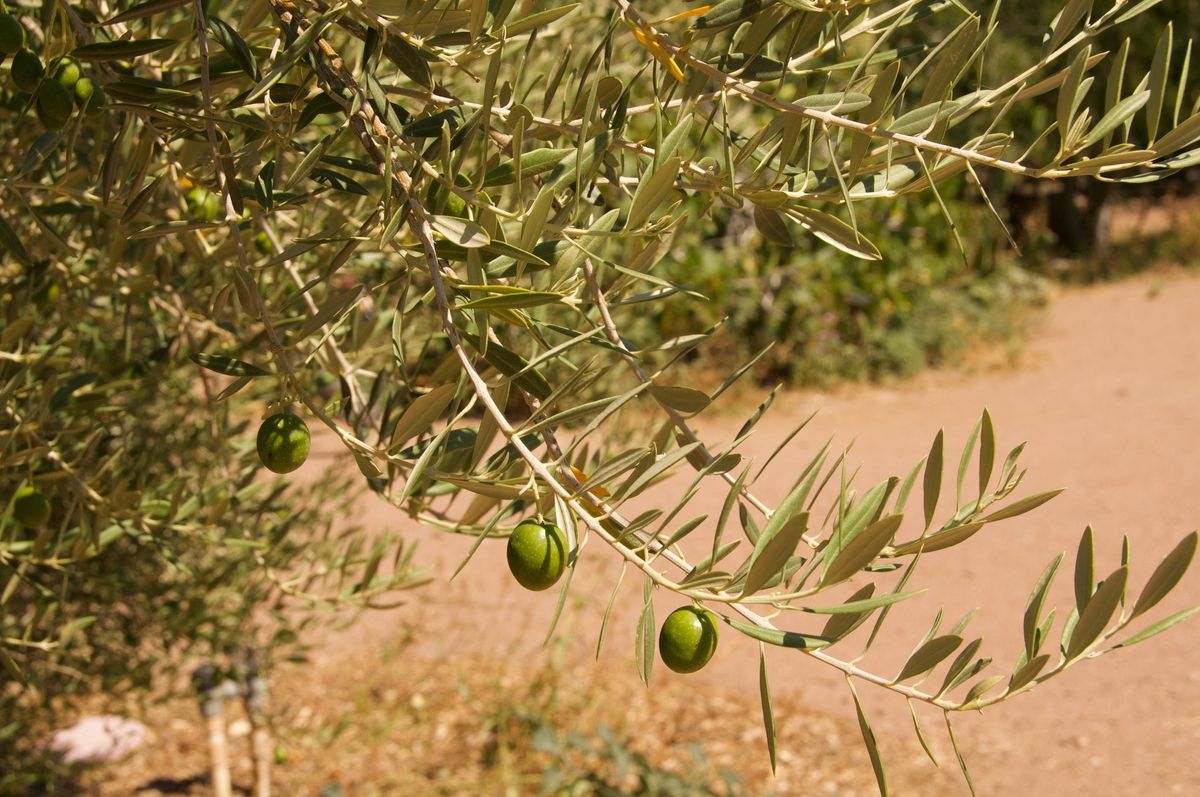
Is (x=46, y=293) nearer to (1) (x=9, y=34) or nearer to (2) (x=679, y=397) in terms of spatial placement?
(1) (x=9, y=34)

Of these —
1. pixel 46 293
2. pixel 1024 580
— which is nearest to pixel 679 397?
pixel 46 293

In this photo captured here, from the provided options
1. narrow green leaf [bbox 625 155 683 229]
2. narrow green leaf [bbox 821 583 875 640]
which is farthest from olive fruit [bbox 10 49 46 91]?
narrow green leaf [bbox 821 583 875 640]

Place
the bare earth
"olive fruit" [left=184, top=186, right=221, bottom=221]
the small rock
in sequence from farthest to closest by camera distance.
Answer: the bare earth → the small rock → "olive fruit" [left=184, top=186, right=221, bottom=221]

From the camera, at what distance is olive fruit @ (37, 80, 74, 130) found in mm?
1022

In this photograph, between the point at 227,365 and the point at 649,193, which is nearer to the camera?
the point at 649,193

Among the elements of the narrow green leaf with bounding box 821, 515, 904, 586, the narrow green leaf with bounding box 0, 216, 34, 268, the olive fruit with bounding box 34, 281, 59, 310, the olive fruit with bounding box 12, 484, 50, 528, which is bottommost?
the olive fruit with bounding box 12, 484, 50, 528

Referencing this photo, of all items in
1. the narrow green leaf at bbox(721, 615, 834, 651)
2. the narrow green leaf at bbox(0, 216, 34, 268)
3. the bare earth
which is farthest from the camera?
the bare earth

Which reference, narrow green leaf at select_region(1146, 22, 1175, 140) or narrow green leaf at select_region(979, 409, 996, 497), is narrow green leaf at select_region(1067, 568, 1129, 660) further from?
narrow green leaf at select_region(1146, 22, 1175, 140)

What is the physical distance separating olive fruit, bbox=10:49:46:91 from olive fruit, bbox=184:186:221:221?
342 mm

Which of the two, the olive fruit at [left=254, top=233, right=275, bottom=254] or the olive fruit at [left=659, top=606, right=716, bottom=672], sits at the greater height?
the olive fruit at [left=659, top=606, right=716, bottom=672]

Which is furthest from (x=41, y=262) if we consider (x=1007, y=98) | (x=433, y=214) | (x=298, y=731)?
(x=298, y=731)

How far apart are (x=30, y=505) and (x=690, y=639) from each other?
85 centimetres

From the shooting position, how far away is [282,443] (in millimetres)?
912

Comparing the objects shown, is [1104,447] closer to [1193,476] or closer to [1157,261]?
[1193,476]
